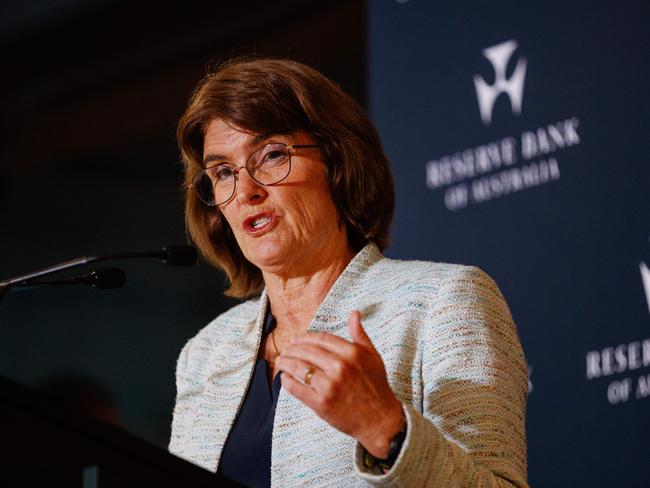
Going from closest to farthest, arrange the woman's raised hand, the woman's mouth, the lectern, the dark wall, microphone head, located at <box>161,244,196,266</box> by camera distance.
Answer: the lectern < the woman's raised hand < microphone head, located at <box>161,244,196,266</box> < the woman's mouth < the dark wall

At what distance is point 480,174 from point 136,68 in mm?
2214

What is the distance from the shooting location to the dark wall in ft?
12.9

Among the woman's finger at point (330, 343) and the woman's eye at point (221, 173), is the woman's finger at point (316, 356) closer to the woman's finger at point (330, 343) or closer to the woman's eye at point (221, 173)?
the woman's finger at point (330, 343)

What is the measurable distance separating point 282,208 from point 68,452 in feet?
3.04

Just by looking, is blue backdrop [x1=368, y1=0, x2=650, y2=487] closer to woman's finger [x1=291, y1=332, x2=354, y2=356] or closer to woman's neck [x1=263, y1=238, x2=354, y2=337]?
woman's neck [x1=263, y1=238, x2=354, y2=337]

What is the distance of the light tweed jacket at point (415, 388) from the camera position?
1419 millimetres

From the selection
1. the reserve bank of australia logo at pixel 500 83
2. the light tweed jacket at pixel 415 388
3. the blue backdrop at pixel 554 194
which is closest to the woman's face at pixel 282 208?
the light tweed jacket at pixel 415 388

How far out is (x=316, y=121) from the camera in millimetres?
2037

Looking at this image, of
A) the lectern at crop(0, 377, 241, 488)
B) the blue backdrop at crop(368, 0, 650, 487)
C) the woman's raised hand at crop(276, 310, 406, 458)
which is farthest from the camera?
the blue backdrop at crop(368, 0, 650, 487)

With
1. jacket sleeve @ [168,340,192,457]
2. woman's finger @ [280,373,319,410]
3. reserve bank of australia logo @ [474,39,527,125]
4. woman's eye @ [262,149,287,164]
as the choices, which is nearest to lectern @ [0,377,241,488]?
woman's finger @ [280,373,319,410]

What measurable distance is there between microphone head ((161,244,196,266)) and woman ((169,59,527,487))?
20 centimetres

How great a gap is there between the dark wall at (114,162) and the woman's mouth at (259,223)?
1.88 m

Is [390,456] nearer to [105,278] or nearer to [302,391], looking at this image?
[302,391]

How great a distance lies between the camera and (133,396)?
386 centimetres
